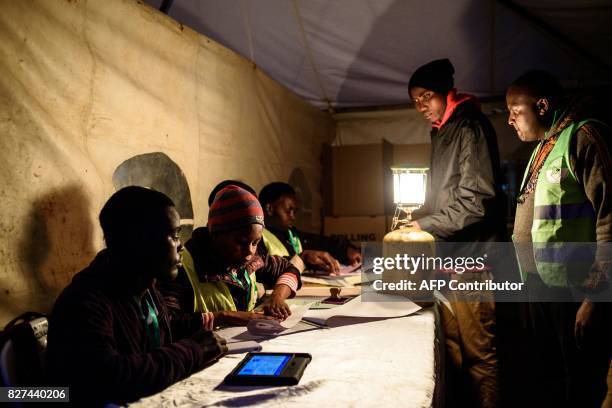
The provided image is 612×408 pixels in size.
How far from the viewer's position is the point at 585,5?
10.2 feet

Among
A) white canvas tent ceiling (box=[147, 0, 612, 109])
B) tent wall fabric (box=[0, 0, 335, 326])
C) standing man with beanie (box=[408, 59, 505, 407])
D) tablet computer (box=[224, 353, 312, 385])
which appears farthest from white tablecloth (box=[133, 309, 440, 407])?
white canvas tent ceiling (box=[147, 0, 612, 109])

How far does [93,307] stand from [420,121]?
4.88 meters

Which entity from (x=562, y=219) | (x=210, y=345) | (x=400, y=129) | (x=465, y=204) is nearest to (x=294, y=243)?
(x=465, y=204)

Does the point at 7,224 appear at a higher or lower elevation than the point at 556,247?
higher

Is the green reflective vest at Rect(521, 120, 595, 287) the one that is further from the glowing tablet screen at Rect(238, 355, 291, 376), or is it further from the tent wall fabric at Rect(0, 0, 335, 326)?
the tent wall fabric at Rect(0, 0, 335, 326)

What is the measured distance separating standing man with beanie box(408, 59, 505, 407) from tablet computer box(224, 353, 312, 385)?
1.42m

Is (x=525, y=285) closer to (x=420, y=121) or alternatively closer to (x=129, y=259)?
(x=129, y=259)

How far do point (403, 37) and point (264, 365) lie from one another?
329cm

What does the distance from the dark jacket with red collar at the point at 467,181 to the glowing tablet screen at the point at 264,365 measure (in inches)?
60.5

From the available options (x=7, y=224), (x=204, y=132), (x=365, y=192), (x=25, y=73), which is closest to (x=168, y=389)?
(x=7, y=224)

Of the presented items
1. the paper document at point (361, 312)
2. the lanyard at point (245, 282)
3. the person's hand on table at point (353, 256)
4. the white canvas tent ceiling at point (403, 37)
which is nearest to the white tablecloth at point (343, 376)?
the paper document at point (361, 312)

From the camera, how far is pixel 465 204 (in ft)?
8.46

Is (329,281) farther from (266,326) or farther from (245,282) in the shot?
(266,326)

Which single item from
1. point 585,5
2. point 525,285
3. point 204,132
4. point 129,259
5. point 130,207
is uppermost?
point 585,5
